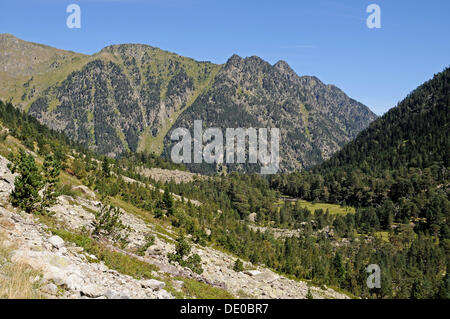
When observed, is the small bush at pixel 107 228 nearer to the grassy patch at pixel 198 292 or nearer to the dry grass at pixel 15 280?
the grassy patch at pixel 198 292

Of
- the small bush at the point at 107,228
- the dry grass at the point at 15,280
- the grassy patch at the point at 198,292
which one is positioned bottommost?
the grassy patch at the point at 198,292

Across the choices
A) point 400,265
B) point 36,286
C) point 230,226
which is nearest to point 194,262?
point 36,286

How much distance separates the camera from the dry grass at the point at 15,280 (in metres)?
10.7

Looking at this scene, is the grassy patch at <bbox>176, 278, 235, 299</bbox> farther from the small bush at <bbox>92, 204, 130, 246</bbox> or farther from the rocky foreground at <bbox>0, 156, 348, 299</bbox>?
the small bush at <bbox>92, 204, 130, 246</bbox>

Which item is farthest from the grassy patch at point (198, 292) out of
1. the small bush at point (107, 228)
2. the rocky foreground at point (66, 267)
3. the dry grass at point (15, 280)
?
the small bush at point (107, 228)

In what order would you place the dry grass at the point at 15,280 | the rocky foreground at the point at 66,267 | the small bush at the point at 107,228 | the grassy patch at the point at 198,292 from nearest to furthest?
the dry grass at the point at 15,280 < the rocky foreground at the point at 66,267 < the grassy patch at the point at 198,292 < the small bush at the point at 107,228

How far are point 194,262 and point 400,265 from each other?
103m

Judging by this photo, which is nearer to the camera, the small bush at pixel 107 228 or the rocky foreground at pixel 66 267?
the rocky foreground at pixel 66 267

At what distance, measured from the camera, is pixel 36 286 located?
1256 centimetres

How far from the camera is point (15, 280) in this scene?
11.9 m

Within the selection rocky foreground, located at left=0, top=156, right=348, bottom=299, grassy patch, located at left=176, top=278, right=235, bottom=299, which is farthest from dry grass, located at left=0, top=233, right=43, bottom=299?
grassy patch, located at left=176, top=278, right=235, bottom=299

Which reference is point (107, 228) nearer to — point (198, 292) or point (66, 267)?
point (198, 292)

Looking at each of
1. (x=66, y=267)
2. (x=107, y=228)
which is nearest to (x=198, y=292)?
(x=66, y=267)
